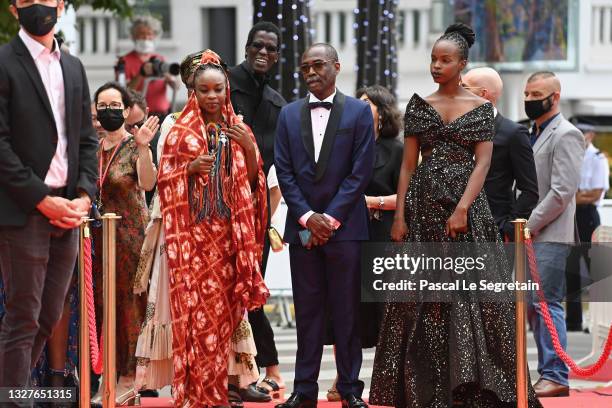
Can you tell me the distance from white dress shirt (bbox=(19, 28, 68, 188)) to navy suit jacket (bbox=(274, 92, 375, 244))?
165 centimetres

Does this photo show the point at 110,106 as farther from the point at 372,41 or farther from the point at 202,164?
the point at 372,41

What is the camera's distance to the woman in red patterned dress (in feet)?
27.7

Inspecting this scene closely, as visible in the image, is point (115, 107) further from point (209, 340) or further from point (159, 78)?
point (159, 78)

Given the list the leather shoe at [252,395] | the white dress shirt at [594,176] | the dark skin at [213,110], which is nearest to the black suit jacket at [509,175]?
the dark skin at [213,110]

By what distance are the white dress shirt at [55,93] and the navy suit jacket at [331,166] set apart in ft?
5.40

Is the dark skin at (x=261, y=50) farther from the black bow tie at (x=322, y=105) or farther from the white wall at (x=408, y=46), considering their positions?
the white wall at (x=408, y=46)

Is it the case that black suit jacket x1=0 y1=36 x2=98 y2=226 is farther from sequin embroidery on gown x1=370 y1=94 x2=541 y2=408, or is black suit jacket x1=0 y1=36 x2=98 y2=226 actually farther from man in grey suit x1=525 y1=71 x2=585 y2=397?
man in grey suit x1=525 y1=71 x2=585 y2=397

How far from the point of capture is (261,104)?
9602 millimetres

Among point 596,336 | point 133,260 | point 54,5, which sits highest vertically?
point 54,5

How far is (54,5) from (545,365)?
4218 mm

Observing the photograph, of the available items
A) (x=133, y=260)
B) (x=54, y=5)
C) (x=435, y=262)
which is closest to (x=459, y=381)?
(x=435, y=262)

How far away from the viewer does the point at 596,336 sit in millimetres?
11523

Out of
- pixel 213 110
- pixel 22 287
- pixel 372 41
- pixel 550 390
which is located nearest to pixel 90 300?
pixel 22 287

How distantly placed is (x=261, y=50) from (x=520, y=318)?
249 cm
